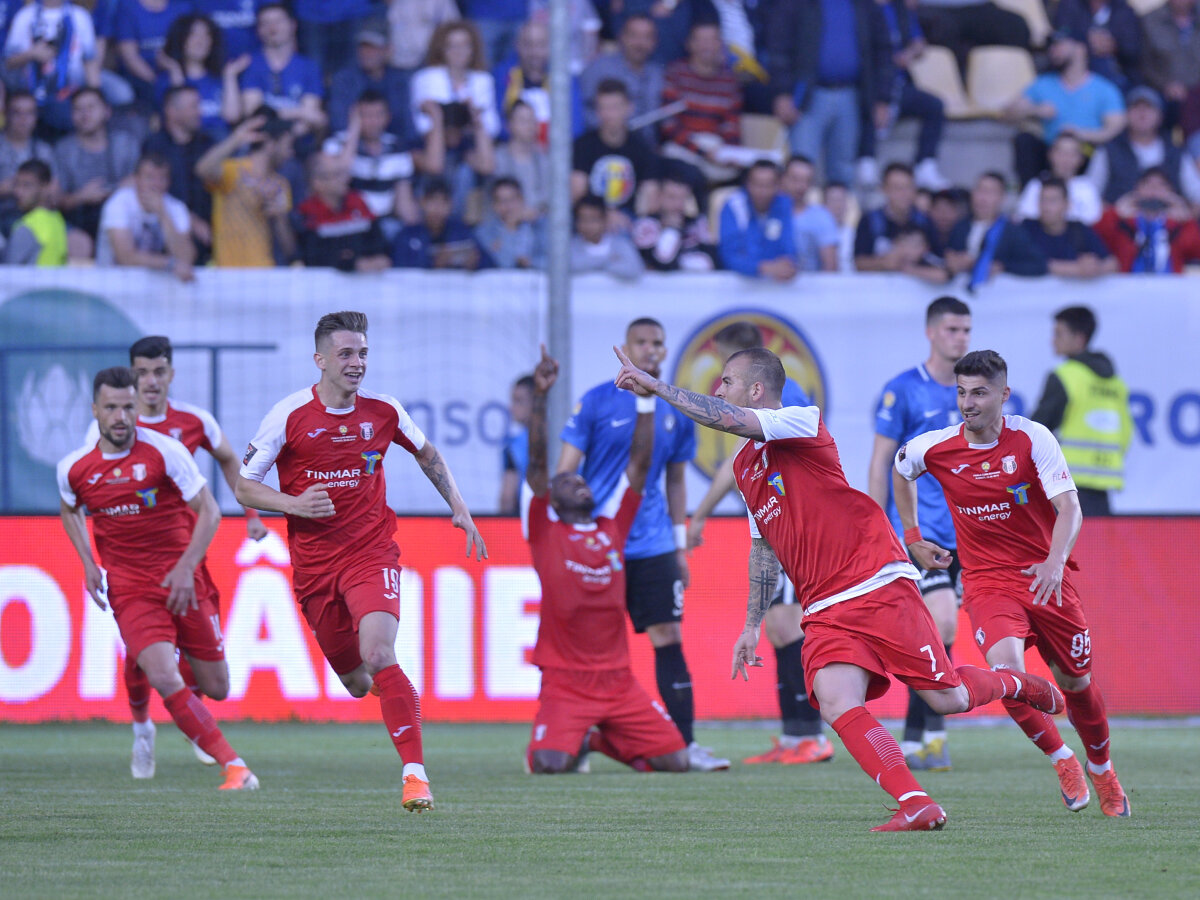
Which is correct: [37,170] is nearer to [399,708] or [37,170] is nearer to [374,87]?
[374,87]

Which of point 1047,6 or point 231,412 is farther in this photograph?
point 1047,6

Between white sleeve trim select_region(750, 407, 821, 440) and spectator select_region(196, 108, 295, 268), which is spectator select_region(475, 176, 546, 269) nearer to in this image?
spectator select_region(196, 108, 295, 268)

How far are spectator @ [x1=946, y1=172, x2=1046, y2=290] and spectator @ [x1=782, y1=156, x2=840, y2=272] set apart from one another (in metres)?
1.09

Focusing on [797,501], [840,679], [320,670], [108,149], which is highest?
[108,149]

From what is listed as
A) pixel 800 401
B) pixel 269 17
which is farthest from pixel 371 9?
pixel 800 401

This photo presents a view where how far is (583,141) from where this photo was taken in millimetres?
15117

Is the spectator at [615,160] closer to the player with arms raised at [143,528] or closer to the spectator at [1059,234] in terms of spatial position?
the spectator at [1059,234]

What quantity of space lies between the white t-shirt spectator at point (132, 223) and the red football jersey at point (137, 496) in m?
5.34

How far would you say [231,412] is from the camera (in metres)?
13.3

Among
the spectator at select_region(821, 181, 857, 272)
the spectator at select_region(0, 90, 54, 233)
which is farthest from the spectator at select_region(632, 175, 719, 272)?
the spectator at select_region(0, 90, 54, 233)

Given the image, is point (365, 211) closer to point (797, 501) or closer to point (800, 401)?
point (800, 401)

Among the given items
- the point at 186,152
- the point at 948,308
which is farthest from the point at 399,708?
the point at 186,152

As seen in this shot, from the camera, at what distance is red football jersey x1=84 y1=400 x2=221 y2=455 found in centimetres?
934

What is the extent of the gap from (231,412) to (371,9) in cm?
468
